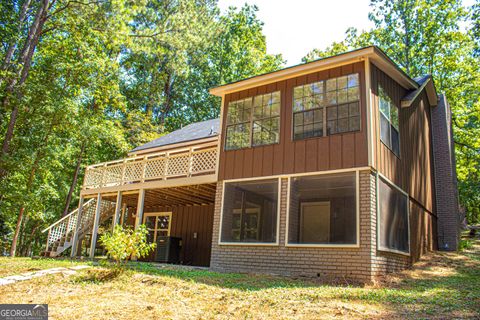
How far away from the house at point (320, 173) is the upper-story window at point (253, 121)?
0.03 meters

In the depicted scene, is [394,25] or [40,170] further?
[394,25]

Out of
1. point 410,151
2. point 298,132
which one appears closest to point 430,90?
point 410,151

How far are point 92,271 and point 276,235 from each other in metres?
4.50

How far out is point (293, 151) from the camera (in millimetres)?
10172

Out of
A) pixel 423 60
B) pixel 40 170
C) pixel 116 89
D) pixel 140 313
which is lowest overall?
pixel 140 313

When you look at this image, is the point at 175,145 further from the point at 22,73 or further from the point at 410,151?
the point at 410,151

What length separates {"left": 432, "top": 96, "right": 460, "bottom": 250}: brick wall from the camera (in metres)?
14.2

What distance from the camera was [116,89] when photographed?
61.4ft

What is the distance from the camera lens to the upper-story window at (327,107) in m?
9.62

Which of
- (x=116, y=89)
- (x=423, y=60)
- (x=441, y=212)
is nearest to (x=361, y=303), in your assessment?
(x=441, y=212)

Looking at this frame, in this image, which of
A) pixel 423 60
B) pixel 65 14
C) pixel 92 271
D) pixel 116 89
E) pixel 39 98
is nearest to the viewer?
pixel 92 271

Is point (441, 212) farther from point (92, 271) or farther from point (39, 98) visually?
point (39, 98)

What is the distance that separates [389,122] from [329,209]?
9.95 ft

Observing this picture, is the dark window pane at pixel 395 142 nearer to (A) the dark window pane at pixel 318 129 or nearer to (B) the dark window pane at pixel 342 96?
(B) the dark window pane at pixel 342 96
